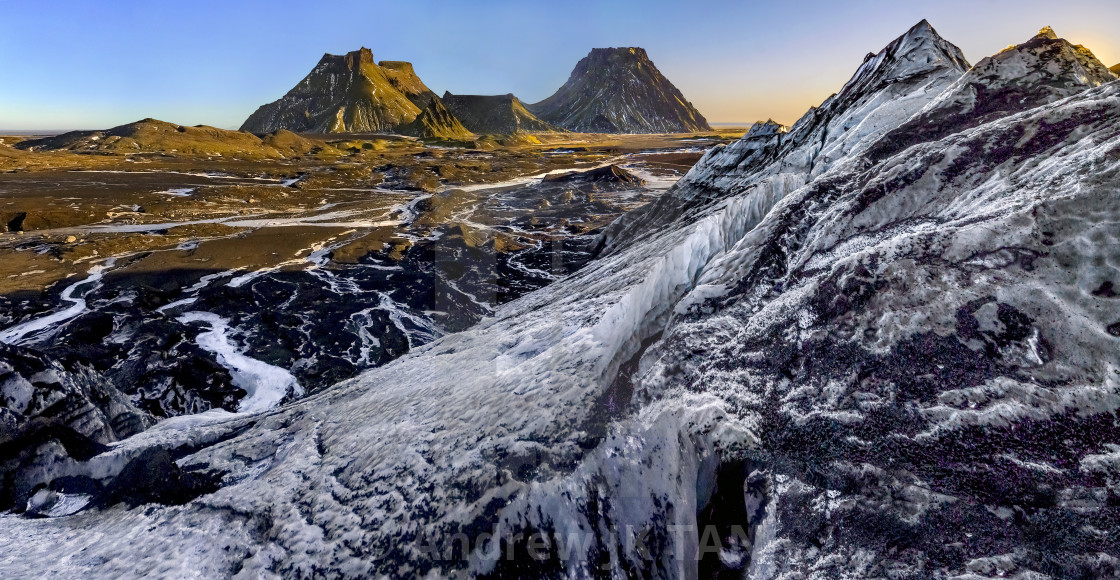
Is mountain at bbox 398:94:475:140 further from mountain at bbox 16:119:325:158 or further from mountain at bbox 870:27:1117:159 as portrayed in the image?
mountain at bbox 870:27:1117:159

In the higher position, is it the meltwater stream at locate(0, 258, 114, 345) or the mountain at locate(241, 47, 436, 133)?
the mountain at locate(241, 47, 436, 133)

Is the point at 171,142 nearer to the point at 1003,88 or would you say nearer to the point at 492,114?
the point at 1003,88

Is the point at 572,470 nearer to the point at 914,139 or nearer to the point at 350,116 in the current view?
the point at 914,139

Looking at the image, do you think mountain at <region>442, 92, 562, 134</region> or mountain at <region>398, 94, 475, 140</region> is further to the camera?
mountain at <region>442, 92, 562, 134</region>

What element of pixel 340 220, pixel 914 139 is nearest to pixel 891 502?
pixel 914 139

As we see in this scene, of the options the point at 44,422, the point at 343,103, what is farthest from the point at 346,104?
the point at 44,422

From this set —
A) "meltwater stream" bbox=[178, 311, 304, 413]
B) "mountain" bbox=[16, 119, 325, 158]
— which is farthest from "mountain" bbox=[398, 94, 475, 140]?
"meltwater stream" bbox=[178, 311, 304, 413]

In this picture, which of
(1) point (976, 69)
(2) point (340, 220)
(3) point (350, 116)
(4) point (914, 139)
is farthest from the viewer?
(3) point (350, 116)
